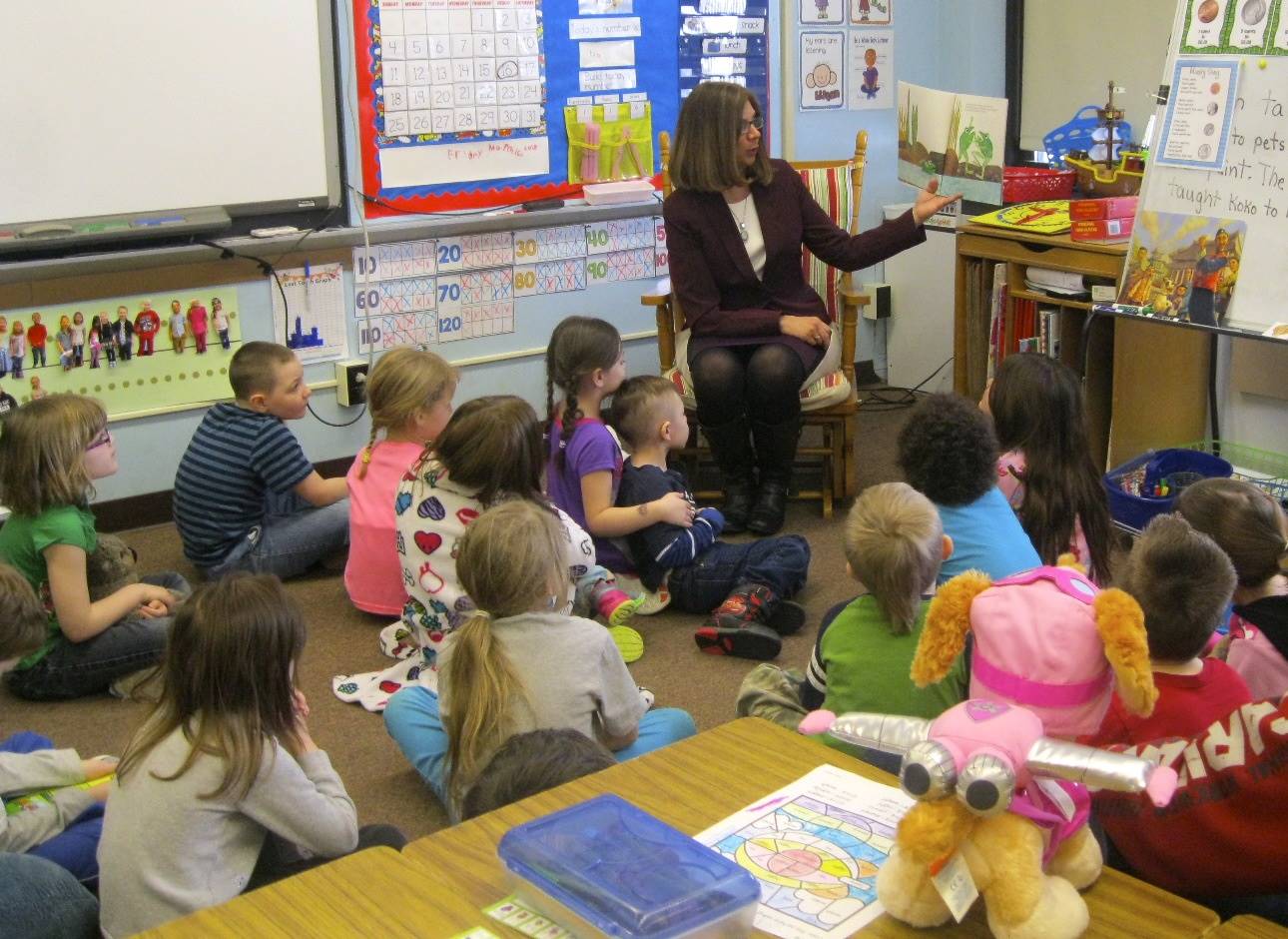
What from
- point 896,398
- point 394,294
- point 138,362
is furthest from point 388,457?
point 896,398

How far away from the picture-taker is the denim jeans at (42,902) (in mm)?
1611

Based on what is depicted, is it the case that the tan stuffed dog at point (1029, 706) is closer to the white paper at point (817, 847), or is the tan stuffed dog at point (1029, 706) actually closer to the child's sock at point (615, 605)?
the white paper at point (817, 847)

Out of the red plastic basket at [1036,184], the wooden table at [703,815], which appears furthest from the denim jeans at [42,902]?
the red plastic basket at [1036,184]

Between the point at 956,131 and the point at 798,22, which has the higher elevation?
the point at 798,22

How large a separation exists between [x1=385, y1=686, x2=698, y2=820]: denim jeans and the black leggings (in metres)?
1.50

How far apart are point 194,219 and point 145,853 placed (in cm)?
245

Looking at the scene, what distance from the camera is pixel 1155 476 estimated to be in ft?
11.8


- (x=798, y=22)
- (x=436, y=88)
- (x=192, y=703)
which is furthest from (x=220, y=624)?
(x=798, y=22)

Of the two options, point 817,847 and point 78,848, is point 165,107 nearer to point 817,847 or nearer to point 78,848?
point 78,848

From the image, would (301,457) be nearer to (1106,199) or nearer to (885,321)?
(1106,199)

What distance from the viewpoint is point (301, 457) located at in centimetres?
340

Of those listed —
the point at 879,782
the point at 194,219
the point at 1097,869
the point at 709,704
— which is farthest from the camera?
the point at 194,219

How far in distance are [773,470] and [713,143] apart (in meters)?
0.92

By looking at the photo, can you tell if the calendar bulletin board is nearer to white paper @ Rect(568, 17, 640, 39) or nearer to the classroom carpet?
white paper @ Rect(568, 17, 640, 39)
